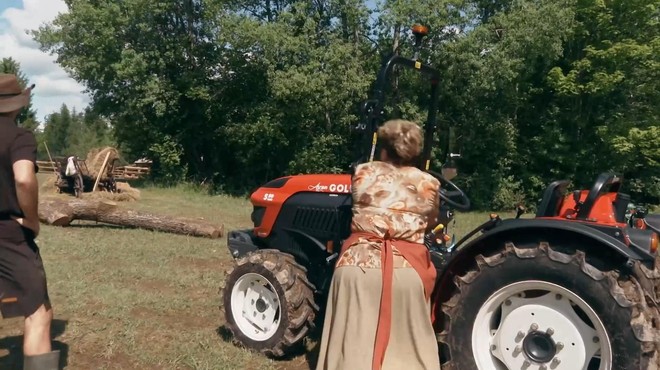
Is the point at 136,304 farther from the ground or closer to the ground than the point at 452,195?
closer to the ground

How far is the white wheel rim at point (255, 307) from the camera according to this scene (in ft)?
17.3

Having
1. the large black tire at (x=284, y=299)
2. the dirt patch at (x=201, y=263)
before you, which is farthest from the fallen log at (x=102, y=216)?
the large black tire at (x=284, y=299)

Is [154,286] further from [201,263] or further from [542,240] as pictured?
[542,240]

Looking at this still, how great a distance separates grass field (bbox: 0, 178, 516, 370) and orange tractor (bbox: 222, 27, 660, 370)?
77cm

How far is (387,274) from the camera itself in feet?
11.9

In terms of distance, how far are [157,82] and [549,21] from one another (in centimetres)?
1568

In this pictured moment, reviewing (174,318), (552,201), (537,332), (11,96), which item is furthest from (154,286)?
(537,332)

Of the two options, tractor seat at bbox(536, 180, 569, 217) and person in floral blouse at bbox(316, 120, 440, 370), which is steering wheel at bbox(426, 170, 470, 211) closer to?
tractor seat at bbox(536, 180, 569, 217)

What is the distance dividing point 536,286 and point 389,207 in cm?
101

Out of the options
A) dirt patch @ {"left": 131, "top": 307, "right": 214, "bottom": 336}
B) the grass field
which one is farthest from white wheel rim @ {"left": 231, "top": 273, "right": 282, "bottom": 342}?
dirt patch @ {"left": 131, "top": 307, "right": 214, "bottom": 336}

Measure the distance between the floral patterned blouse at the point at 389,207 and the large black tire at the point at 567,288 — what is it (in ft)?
1.80

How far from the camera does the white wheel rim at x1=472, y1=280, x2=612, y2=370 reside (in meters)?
3.73

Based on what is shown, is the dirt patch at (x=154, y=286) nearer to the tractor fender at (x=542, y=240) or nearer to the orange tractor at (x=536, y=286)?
the orange tractor at (x=536, y=286)

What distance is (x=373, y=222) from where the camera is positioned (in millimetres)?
3719
